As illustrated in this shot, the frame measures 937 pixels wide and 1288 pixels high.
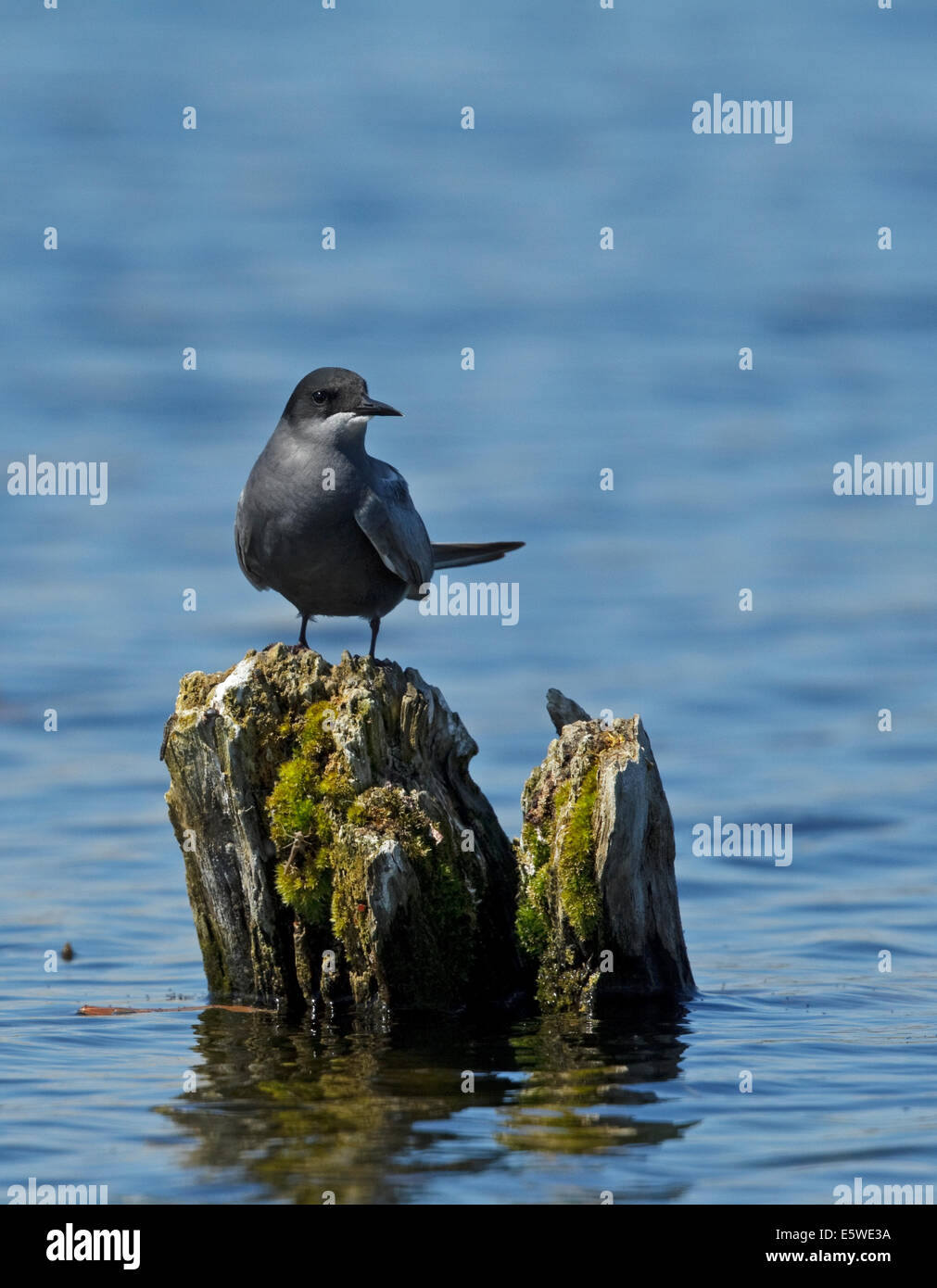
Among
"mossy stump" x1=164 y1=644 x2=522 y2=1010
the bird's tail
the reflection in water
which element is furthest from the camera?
the bird's tail

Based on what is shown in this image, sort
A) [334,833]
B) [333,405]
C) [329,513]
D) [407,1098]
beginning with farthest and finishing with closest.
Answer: [333,405] → [329,513] → [334,833] → [407,1098]

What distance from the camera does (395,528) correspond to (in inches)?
386

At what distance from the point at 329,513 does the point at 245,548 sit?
0.68 m

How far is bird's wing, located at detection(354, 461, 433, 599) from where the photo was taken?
32.0 ft

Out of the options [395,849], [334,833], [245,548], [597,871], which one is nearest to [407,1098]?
[395,849]

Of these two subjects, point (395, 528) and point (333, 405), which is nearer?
point (395, 528)

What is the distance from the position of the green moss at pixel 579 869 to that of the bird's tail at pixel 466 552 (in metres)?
2.66

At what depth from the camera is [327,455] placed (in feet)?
32.2

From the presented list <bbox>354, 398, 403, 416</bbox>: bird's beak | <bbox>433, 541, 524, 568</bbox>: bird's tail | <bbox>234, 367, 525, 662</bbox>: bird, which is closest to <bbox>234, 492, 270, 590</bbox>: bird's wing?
<bbox>234, 367, 525, 662</bbox>: bird

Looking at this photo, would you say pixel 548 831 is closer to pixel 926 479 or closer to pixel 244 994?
pixel 244 994

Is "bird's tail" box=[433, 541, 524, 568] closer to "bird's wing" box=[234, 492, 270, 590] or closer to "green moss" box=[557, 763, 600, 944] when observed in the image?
"bird's wing" box=[234, 492, 270, 590]

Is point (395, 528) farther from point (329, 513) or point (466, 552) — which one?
point (466, 552)

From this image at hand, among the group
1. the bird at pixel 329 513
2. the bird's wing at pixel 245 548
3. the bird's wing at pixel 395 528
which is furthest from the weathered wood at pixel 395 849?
the bird's wing at pixel 245 548

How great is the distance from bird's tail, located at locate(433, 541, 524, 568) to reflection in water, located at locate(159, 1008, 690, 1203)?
3193 millimetres
